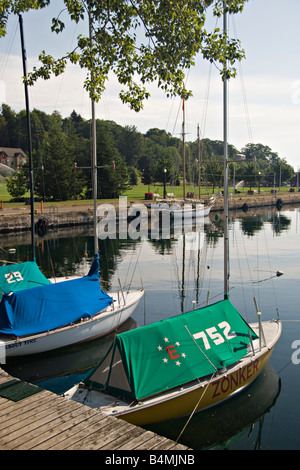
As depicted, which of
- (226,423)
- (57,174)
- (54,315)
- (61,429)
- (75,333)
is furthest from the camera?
(57,174)

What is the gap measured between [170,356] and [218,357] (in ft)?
5.53

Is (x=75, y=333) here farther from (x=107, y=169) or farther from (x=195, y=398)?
(x=107, y=169)

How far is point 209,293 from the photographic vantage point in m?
22.3

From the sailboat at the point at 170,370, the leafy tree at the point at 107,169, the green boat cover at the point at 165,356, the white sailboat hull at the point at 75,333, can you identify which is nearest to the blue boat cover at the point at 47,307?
the white sailboat hull at the point at 75,333

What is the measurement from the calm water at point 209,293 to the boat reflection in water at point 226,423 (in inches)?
1.1

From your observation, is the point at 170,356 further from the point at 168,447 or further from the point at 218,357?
the point at 168,447

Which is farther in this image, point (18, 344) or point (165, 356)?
point (18, 344)

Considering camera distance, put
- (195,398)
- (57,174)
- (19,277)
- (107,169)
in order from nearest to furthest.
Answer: (195,398) → (19,277) → (57,174) → (107,169)

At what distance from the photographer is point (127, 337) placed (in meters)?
12.1

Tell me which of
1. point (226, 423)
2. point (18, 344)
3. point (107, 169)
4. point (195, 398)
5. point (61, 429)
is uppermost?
point (107, 169)

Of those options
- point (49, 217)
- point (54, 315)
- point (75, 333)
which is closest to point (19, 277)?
point (54, 315)

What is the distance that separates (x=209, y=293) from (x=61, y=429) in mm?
14147

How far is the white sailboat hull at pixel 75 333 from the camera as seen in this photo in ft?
56.0

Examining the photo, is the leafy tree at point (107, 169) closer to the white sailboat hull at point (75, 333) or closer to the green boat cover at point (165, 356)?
the white sailboat hull at point (75, 333)
